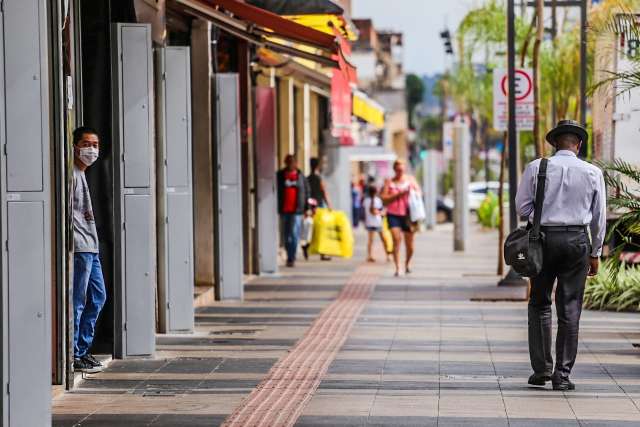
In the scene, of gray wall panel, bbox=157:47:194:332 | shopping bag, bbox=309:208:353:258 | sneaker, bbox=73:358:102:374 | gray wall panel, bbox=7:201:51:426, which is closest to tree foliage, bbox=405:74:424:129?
shopping bag, bbox=309:208:353:258

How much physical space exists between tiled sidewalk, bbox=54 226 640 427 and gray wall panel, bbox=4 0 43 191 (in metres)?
1.78

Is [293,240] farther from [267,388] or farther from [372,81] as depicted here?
[372,81]

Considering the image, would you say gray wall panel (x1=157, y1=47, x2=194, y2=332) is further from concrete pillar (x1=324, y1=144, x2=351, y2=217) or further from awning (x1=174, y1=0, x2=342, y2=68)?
concrete pillar (x1=324, y1=144, x2=351, y2=217)

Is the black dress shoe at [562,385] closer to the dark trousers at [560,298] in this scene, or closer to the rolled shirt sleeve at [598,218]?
the dark trousers at [560,298]

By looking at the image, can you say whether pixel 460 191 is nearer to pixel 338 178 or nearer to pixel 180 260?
pixel 338 178

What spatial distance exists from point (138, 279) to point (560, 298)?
370cm

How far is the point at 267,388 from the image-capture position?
1174 centimetres

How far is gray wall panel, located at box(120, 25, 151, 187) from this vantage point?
13.6 metres

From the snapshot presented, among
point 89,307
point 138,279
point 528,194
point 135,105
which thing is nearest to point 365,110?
point 135,105

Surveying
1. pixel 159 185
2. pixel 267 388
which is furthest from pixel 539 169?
pixel 159 185

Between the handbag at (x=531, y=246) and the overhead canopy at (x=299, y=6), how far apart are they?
6.63 m

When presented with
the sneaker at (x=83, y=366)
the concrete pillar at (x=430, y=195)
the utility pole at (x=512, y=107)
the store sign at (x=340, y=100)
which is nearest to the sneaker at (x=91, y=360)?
the sneaker at (x=83, y=366)

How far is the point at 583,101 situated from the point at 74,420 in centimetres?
1462

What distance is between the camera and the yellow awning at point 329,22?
19.4 meters
